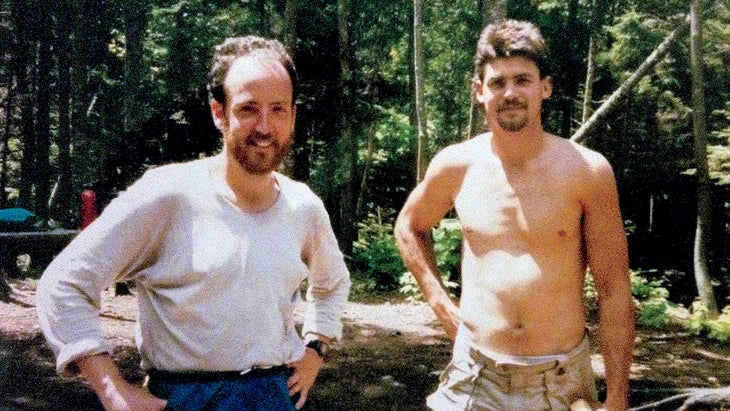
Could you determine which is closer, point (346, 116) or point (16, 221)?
point (16, 221)

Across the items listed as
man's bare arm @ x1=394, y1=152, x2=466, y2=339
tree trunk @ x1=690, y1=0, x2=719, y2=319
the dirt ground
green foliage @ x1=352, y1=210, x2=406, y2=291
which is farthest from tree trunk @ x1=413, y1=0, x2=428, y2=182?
man's bare arm @ x1=394, y1=152, x2=466, y2=339

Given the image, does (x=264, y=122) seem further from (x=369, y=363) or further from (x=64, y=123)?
(x=64, y=123)

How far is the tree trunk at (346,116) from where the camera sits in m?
15.0

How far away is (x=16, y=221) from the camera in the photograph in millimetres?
8570

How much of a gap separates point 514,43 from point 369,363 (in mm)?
5092

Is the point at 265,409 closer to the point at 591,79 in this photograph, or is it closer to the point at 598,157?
the point at 598,157

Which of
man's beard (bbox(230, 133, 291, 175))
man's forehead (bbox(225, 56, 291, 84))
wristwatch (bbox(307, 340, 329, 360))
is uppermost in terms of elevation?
man's forehead (bbox(225, 56, 291, 84))

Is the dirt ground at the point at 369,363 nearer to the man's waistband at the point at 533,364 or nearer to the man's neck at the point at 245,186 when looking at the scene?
the man's waistband at the point at 533,364

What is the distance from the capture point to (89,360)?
5.49ft

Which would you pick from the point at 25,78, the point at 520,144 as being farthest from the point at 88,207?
the point at 25,78

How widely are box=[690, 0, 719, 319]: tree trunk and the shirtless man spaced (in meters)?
8.78

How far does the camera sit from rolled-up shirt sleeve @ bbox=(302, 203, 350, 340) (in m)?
2.21

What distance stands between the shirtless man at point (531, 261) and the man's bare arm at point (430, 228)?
0.18 meters

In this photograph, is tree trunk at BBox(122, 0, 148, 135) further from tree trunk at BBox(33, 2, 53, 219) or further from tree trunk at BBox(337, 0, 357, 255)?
tree trunk at BBox(337, 0, 357, 255)
